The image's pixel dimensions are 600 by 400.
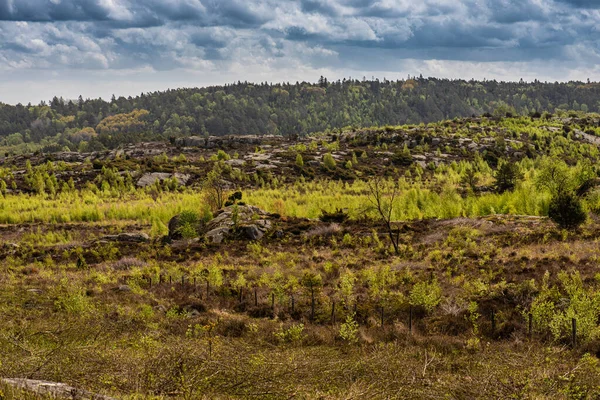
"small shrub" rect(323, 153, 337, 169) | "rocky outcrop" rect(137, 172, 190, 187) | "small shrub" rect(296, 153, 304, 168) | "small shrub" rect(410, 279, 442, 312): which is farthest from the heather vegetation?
"small shrub" rect(296, 153, 304, 168)

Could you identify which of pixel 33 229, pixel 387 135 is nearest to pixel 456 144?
pixel 387 135

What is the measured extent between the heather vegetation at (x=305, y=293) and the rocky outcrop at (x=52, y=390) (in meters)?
0.43

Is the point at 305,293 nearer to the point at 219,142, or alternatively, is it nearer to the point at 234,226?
the point at 234,226

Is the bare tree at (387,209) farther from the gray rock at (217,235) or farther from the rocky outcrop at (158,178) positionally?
the rocky outcrop at (158,178)

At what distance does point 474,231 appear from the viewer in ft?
130

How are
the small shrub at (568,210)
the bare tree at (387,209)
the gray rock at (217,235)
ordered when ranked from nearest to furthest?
the small shrub at (568,210), the bare tree at (387,209), the gray rock at (217,235)

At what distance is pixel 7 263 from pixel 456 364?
3532 centimetres

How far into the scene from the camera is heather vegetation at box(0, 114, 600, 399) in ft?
33.1

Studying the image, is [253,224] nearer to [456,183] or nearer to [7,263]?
[7,263]

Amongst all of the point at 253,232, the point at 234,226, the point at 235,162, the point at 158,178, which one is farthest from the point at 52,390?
the point at 235,162

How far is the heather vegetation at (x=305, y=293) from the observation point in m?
10.1

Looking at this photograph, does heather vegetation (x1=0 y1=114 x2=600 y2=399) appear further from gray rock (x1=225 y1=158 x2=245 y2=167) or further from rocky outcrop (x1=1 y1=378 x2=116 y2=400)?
gray rock (x1=225 y1=158 x2=245 y2=167)

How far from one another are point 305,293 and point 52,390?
17871 millimetres

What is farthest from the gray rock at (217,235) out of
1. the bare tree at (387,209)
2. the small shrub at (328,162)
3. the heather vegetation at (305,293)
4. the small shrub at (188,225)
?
the small shrub at (328,162)
